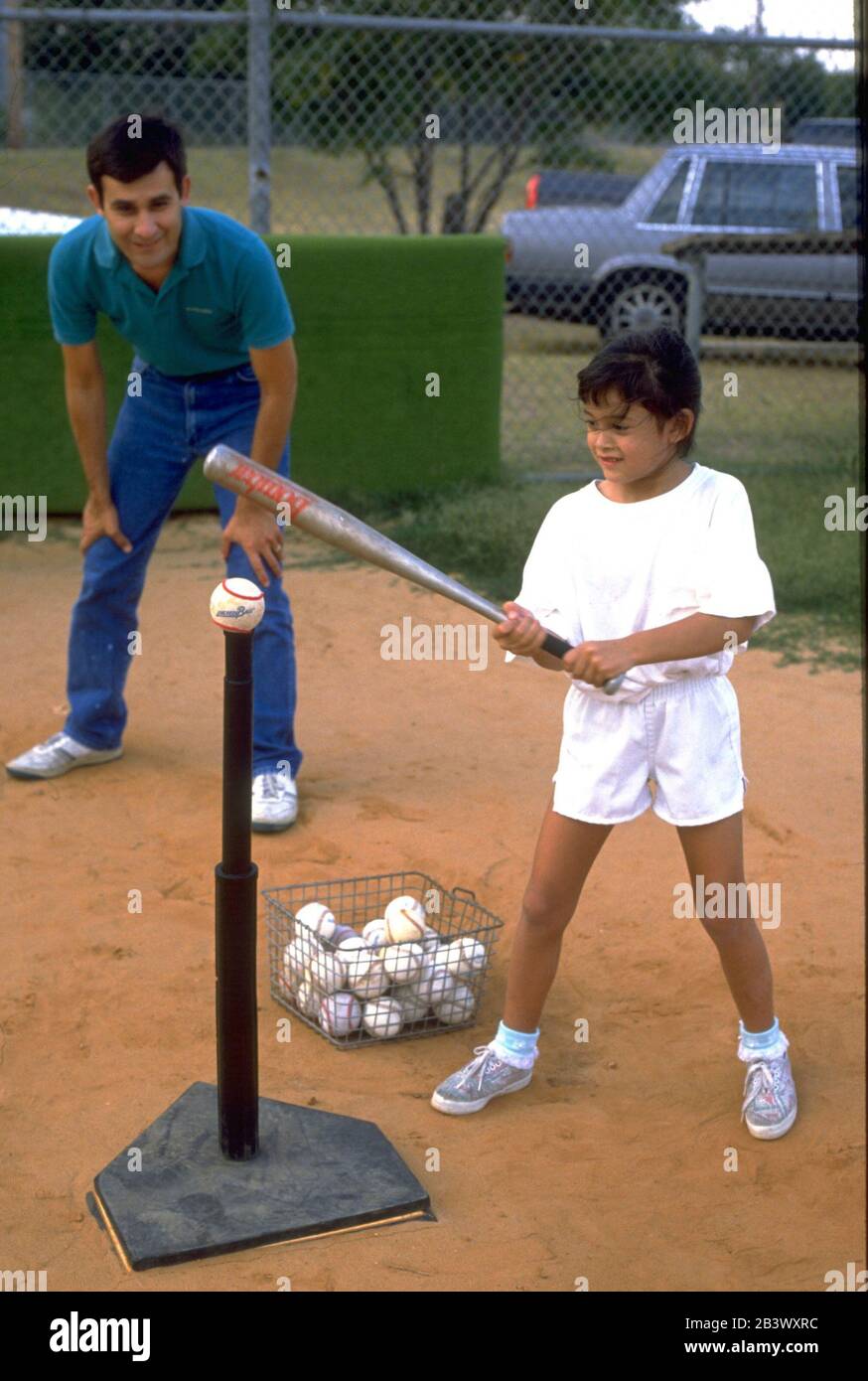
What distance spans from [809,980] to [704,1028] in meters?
0.36

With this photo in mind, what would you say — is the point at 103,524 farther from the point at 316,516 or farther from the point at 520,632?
the point at 520,632

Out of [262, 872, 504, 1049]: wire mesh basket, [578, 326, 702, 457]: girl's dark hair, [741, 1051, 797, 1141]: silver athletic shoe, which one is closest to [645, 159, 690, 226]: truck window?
[262, 872, 504, 1049]: wire mesh basket

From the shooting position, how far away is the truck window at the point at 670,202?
37.6 feet

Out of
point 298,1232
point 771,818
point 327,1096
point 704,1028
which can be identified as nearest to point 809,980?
point 704,1028

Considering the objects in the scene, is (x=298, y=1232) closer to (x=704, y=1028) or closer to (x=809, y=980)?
(x=704, y=1028)

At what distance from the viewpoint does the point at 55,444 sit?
732 centimetres

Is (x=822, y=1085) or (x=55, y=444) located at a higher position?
(x=55, y=444)

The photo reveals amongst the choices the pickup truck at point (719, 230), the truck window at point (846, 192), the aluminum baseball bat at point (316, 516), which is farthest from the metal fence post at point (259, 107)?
the truck window at point (846, 192)

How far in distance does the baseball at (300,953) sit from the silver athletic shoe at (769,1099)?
95 cm

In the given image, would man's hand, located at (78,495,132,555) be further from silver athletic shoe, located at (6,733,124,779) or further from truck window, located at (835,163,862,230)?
truck window, located at (835,163,862,230)

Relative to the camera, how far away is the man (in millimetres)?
3939

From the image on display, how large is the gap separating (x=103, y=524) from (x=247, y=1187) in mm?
2252

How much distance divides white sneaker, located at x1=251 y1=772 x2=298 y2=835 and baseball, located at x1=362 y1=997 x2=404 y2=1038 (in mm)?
1035

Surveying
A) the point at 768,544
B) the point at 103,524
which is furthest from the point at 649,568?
the point at 768,544
